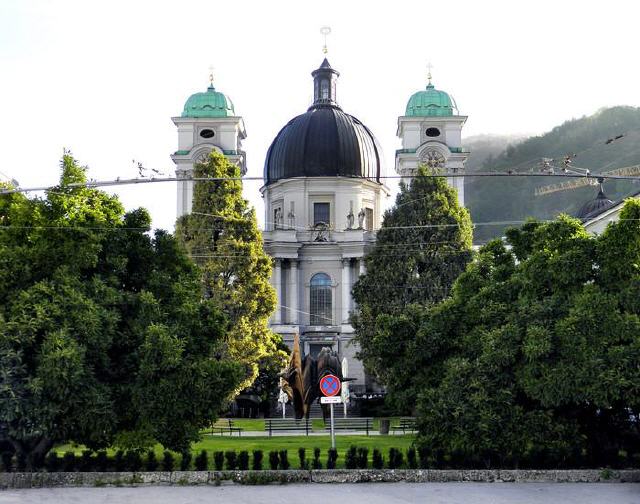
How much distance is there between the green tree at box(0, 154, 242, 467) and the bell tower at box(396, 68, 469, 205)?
2104 inches

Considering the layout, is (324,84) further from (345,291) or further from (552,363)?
(552,363)

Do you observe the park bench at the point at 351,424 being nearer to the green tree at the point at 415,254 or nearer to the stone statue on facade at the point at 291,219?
the green tree at the point at 415,254

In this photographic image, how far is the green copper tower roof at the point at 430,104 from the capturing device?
81625mm

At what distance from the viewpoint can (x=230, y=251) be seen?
47688mm

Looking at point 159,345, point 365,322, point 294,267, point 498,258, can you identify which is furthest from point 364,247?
point 159,345

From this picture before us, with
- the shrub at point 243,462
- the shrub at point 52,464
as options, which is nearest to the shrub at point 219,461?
the shrub at point 243,462

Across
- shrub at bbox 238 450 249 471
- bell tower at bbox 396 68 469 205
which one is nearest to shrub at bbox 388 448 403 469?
shrub at bbox 238 450 249 471

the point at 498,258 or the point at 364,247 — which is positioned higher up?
the point at 364,247

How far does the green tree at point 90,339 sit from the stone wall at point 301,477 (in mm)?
1022

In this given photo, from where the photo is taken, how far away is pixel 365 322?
49.0 m

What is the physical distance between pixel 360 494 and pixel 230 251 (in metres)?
28.6

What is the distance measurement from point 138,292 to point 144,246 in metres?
1.31

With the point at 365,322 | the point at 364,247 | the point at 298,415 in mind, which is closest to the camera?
the point at 298,415

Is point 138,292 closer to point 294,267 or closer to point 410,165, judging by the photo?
point 294,267
